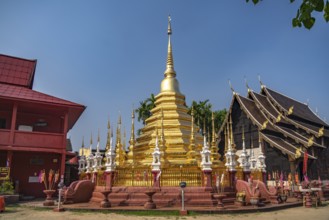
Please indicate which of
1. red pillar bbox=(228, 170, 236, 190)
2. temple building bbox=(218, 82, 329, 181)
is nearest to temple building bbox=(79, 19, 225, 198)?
red pillar bbox=(228, 170, 236, 190)

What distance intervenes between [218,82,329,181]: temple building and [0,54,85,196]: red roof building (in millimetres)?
12483

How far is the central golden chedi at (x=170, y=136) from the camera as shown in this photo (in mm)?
15906

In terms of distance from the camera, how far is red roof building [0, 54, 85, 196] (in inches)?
731

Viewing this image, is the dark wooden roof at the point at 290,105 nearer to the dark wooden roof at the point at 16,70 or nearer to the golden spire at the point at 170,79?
the golden spire at the point at 170,79

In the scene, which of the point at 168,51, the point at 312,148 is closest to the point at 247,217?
the point at 168,51

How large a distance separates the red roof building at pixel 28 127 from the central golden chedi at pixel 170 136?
16.4ft

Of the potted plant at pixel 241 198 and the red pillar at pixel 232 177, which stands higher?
the red pillar at pixel 232 177

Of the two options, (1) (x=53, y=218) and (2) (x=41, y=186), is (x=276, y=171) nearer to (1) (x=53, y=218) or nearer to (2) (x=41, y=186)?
(2) (x=41, y=186)

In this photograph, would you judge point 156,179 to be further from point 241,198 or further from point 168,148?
point 241,198

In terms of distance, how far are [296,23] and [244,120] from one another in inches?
1099

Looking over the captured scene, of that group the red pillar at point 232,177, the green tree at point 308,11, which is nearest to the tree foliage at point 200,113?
the red pillar at point 232,177

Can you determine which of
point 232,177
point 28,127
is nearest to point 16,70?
point 28,127

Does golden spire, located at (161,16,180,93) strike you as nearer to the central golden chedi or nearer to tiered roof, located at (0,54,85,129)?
the central golden chedi

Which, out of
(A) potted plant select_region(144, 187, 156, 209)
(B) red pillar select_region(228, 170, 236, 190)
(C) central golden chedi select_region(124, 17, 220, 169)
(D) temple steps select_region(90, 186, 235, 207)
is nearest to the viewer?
(A) potted plant select_region(144, 187, 156, 209)
